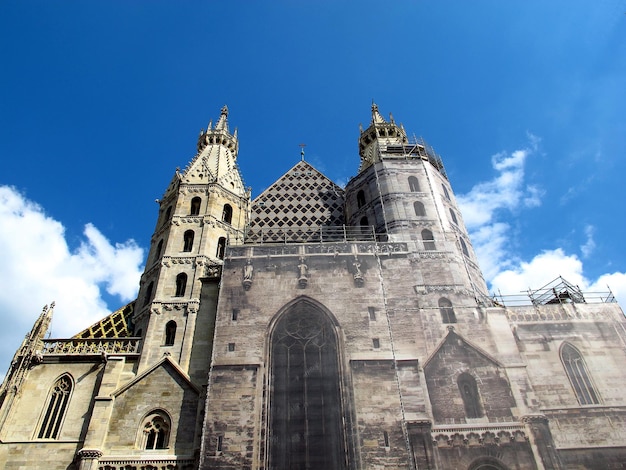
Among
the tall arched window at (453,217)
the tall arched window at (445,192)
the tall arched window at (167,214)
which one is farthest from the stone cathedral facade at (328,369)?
the tall arched window at (445,192)

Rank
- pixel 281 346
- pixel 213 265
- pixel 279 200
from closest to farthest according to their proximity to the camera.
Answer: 1. pixel 281 346
2. pixel 213 265
3. pixel 279 200

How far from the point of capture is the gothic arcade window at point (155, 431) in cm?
1548

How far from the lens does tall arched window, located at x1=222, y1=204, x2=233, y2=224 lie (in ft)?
76.8

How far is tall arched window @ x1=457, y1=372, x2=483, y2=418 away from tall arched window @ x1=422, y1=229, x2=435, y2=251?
219 inches

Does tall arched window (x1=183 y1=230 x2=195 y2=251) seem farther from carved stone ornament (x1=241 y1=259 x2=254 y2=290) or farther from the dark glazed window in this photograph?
the dark glazed window

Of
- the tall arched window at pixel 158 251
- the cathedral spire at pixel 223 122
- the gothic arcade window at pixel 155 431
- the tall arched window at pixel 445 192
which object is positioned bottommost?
the gothic arcade window at pixel 155 431

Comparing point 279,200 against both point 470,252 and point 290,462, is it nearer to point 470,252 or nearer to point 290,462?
point 470,252

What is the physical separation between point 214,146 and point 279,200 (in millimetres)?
5512

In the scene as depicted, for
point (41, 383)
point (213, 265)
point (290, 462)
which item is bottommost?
point (290, 462)

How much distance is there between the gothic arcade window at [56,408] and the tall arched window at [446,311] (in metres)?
12.9

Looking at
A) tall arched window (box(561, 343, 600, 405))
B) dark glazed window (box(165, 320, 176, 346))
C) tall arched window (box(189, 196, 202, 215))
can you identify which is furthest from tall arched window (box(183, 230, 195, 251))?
tall arched window (box(561, 343, 600, 405))

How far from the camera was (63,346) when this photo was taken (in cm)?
1780

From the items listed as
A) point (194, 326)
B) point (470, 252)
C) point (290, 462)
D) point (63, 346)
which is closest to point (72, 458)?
point (63, 346)

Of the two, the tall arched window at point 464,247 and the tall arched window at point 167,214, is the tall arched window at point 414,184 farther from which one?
the tall arched window at point 167,214
